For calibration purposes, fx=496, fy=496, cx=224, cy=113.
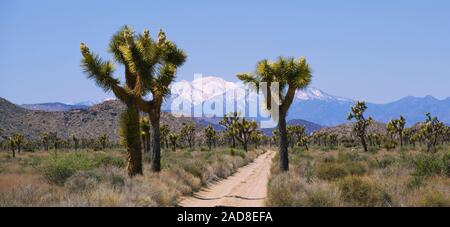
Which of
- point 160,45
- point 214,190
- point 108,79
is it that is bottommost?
point 214,190

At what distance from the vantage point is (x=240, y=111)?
59.3 metres

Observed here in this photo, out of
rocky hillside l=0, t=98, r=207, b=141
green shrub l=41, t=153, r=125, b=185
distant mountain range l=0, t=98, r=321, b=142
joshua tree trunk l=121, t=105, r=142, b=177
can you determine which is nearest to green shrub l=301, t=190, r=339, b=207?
green shrub l=41, t=153, r=125, b=185

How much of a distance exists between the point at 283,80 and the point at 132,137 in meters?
8.22

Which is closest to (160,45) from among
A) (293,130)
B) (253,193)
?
(253,193)

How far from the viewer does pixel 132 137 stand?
18672 millimetres

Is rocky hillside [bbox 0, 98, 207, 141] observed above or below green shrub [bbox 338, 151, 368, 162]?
above

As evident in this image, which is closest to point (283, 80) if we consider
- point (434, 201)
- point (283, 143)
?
point (283, 143)

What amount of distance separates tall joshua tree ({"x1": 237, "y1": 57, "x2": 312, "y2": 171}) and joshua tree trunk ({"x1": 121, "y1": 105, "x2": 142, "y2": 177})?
7583mm

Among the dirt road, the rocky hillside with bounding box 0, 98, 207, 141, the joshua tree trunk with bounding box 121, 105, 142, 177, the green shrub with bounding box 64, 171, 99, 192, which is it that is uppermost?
the rocky hillside with bounding box 0, 98, 207, 141

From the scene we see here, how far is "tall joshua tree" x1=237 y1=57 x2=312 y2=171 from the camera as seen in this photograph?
2323 cm

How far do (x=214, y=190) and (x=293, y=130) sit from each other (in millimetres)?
59522

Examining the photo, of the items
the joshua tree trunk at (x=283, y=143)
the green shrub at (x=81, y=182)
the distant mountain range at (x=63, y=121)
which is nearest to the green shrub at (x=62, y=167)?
the green shrub at (x=81, y=182)

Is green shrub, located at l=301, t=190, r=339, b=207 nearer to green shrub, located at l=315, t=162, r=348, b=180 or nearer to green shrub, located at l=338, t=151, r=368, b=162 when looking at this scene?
green shrub, located at l=315, t=162, r=348, b=180
